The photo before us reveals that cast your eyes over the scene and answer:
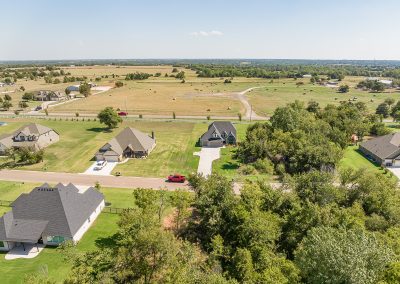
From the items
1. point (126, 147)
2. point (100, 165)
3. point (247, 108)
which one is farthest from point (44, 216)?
point (247, 108)

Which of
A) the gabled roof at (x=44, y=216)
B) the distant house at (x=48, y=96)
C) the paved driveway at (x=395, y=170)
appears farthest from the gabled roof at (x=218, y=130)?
the distant house at (x=48, y=96)

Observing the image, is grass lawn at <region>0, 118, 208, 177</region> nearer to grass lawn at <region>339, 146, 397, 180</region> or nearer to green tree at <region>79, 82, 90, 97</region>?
grass lawn at <region>339, 146, 397, 180</region>

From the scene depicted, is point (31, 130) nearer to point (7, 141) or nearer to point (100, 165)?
point (7, 141)

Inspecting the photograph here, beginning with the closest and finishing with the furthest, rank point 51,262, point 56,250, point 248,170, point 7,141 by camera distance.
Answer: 1. point 51,262
2. point 56,250
3. point 248,170
4. point 7,141

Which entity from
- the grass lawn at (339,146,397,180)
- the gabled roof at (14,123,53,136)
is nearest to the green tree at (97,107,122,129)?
the gabled roof at (14,123,53,136)

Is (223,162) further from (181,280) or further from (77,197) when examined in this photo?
(181,280)
